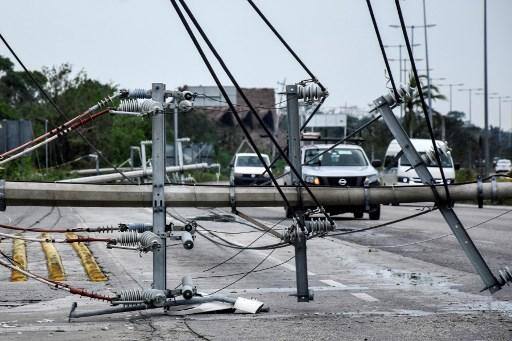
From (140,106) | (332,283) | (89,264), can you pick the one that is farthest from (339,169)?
(140,106)

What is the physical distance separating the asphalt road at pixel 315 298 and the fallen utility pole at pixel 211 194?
2.88 feet

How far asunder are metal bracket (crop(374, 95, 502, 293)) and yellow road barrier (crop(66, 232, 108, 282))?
4753mm

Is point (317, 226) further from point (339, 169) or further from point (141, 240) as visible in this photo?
point (339, 169)

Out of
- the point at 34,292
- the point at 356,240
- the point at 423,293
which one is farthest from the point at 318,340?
the point at 356,240

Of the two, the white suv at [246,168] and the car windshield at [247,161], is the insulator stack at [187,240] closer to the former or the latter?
the white suv at [246,168]

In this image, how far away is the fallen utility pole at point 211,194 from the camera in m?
8.79

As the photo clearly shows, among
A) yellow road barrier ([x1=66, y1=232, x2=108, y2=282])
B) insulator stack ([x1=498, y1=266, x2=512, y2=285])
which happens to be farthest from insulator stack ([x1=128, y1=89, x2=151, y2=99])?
yellow road barrier ([x1=66, y1=232, x2=108, y2=282])

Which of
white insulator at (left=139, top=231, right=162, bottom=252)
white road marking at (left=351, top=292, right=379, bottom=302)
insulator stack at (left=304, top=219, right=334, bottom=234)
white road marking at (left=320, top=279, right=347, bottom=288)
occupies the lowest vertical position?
white road marking at (left=320, top=279, right=347, bottom=288)

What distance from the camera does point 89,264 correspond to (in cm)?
1475

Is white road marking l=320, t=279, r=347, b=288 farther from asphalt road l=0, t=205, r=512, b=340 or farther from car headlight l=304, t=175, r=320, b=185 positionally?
car headlight l=304, t=175, r=320, b=185

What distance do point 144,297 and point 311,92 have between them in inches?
87.0

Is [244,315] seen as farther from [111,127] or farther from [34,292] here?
[111,127]

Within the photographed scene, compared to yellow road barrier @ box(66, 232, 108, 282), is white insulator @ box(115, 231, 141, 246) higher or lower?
higher

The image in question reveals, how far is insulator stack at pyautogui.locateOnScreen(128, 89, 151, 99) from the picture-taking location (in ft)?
31.2
